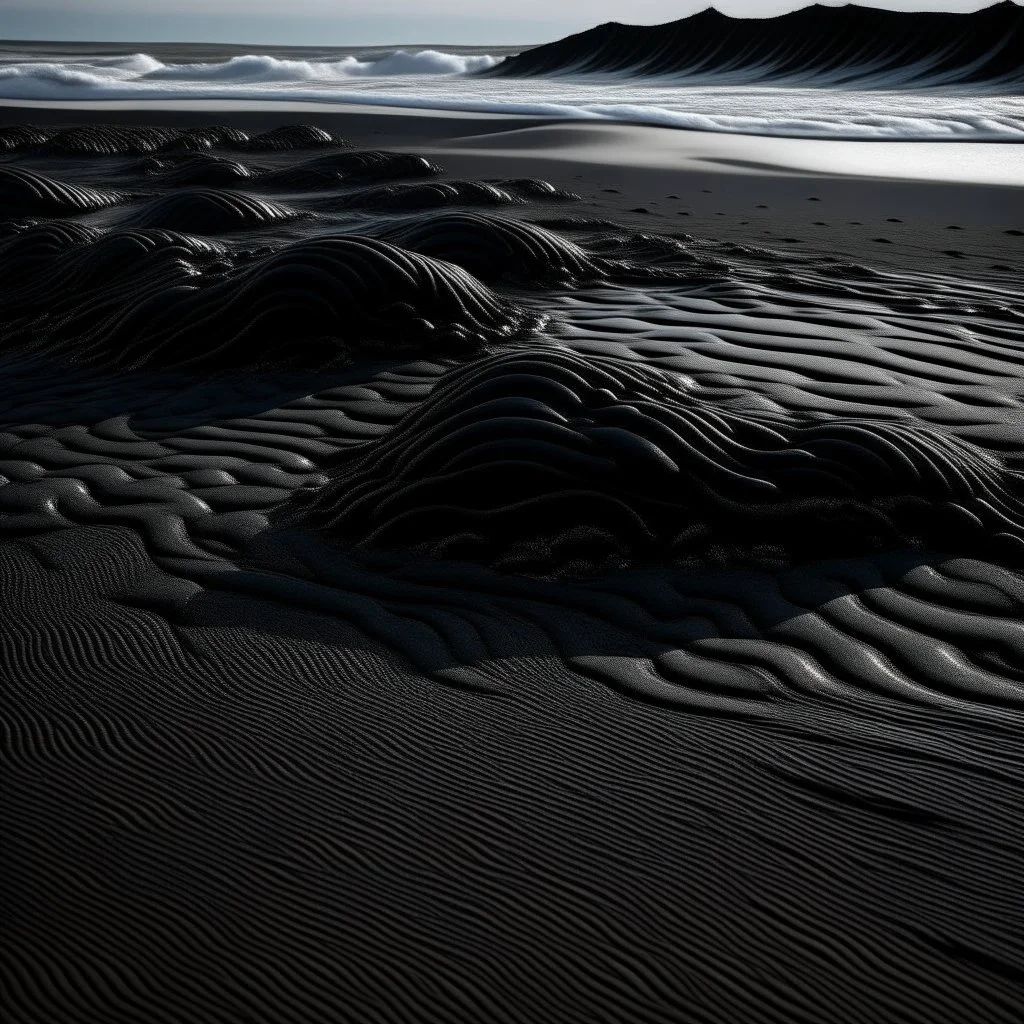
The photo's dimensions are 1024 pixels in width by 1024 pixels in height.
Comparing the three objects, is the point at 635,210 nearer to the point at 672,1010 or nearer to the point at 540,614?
the point at 540,614

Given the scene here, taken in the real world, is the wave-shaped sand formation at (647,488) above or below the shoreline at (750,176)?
above

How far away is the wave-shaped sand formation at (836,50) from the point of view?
24906mm

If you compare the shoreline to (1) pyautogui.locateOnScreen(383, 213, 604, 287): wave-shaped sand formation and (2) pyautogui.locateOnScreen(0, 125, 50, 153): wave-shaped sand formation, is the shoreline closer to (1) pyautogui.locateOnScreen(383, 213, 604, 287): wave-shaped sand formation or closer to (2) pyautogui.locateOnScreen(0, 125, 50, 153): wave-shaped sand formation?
(1) pyautogui.locateOnScreen(383, 213, 604, 287): wave-shaped sand formation

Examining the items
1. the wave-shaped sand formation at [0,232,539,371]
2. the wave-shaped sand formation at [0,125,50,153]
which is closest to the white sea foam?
the wave-shaped sand formation at [0,125,50,153]

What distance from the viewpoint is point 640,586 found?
303cm

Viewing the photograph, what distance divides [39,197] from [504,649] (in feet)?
27.4

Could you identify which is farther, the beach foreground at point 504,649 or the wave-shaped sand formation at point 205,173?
the wave-shaped sand formation at point 205,173

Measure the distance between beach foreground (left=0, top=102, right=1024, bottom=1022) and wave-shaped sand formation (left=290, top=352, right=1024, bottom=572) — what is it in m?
0.01

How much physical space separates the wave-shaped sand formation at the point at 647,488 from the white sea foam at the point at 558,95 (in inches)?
564

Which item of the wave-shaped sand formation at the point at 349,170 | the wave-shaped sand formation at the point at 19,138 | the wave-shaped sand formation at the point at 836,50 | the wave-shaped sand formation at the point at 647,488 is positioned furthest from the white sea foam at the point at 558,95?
the wave-shaped sand formation at the point at 647,488

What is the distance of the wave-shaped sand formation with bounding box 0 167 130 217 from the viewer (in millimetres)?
9469

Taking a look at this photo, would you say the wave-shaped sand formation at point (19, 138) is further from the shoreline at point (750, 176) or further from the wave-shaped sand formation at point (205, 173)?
the wave-shaped sand formation at point (205, 173)

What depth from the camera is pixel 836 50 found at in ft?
91.8

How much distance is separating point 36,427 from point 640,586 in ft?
9.02
